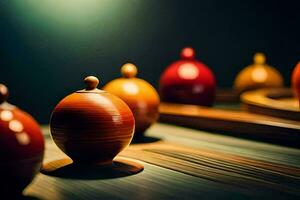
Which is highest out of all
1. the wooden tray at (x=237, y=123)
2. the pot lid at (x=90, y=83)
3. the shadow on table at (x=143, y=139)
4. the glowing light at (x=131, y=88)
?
the pot lid at (x=90, y=83)

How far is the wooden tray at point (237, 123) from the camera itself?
1.81m

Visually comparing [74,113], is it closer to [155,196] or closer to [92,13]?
[155,196]

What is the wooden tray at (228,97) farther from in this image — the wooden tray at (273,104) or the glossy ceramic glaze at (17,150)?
the glossy ceramic glaze at (17,150)

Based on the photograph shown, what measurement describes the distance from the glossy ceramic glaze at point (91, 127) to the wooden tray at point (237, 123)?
2.26 ft

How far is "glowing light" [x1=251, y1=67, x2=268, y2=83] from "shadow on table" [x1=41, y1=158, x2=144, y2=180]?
1.65 metres

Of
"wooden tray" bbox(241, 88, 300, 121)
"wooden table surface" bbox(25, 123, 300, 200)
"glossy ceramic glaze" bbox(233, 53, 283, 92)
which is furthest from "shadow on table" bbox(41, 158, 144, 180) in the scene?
"glossy ceramic glaze" bbox(233, 53, 283, 92)

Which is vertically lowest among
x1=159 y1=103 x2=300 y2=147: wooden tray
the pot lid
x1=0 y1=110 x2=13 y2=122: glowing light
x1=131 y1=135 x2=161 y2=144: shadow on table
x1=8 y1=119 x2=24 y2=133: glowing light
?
x1=131 y1=135 x2=161 y2=144: shadow on table

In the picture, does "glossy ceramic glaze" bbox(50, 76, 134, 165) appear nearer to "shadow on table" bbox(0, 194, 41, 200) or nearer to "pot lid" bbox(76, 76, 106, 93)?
"pot lid" bbox(76, 76, 106, 93)

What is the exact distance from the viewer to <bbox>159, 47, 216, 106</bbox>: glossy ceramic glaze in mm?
2539

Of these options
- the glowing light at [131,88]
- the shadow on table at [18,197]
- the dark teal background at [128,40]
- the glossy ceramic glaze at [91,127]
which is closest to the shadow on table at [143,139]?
the glowing light at [131,88]

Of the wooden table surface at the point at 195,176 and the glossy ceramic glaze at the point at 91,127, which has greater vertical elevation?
the glossy ceramic glaze at the point at 91,127

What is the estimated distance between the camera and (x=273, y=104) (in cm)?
215

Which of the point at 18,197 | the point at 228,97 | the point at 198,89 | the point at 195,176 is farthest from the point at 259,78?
the point at 18,197

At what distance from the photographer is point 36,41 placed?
227 centimetres
